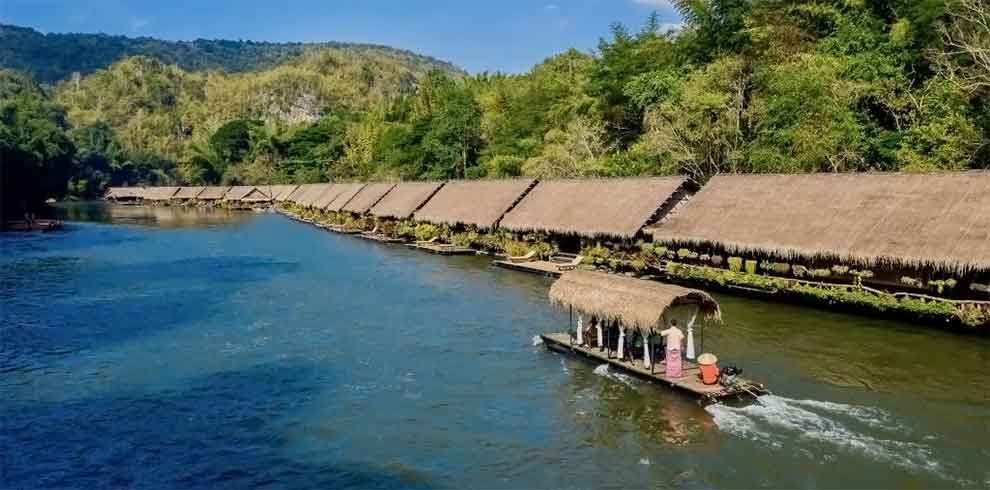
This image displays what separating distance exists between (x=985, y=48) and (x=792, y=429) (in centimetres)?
2530

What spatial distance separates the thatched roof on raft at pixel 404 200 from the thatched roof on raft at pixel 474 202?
4.12 feet

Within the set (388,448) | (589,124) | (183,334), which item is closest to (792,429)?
(388,448)

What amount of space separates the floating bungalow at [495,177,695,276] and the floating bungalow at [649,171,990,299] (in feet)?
5.47

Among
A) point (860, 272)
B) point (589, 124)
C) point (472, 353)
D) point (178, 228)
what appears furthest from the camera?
point (178, 228)

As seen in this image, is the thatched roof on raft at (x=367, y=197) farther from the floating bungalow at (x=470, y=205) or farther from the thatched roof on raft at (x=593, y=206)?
the thatched roof on raft at (x=593, y=206)

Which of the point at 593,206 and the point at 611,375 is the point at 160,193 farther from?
the point at 611,375

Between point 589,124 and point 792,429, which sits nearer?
point 792,429

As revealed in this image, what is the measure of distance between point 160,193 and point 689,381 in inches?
4943

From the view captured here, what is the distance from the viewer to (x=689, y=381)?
51.5ft

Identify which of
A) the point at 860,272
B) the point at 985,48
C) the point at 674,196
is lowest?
the point at 860,272

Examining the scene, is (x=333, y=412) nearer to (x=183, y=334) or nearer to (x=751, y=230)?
(x=183, y=334)

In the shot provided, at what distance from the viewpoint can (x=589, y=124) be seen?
54.9 metres

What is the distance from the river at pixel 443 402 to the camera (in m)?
12.8

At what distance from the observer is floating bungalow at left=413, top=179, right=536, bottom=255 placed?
41094 millimetres
